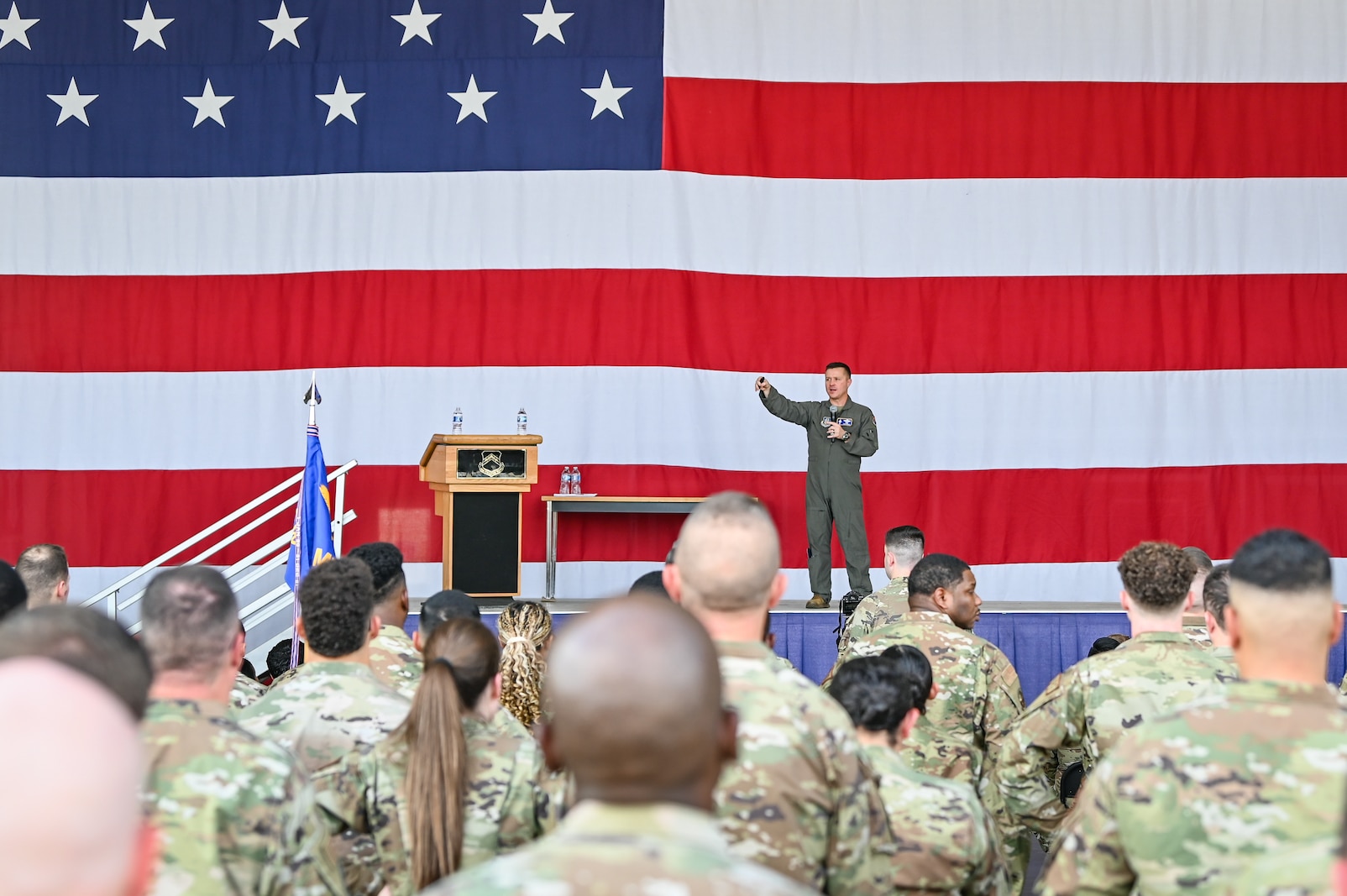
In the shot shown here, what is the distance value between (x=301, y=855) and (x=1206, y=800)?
997 mm

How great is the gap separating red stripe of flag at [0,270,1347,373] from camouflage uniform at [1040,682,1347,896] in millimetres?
6303

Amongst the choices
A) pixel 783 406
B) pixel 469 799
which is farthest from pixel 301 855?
pixel 783 406

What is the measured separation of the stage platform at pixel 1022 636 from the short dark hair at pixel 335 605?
3.97 m

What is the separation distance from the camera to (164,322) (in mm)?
7797

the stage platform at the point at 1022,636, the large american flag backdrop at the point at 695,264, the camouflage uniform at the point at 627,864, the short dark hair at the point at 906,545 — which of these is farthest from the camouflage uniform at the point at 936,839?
the large american flag backdrop at the point at 695,264

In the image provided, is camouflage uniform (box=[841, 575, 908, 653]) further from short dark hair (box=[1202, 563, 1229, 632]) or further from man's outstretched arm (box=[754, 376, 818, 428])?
man's outstretched arm (box=[754, 376, 818, 428])

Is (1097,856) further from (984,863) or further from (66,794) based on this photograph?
(66,794)

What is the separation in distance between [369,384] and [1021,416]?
12.0 ft

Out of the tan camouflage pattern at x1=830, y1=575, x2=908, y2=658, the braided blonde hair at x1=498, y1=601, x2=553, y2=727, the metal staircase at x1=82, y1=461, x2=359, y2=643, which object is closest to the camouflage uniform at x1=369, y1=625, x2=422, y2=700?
the braided blonde hair at x1=498, y1=601, x2=553, y2=727

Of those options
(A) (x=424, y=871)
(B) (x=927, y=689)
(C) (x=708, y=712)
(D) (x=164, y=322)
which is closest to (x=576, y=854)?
(C) (x=708, y=712)

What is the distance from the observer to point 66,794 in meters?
0.81

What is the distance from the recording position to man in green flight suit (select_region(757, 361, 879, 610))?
6938 millimetres

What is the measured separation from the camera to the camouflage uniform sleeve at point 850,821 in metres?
1.65

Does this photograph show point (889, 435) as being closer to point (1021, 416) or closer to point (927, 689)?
point (1021, 416)
